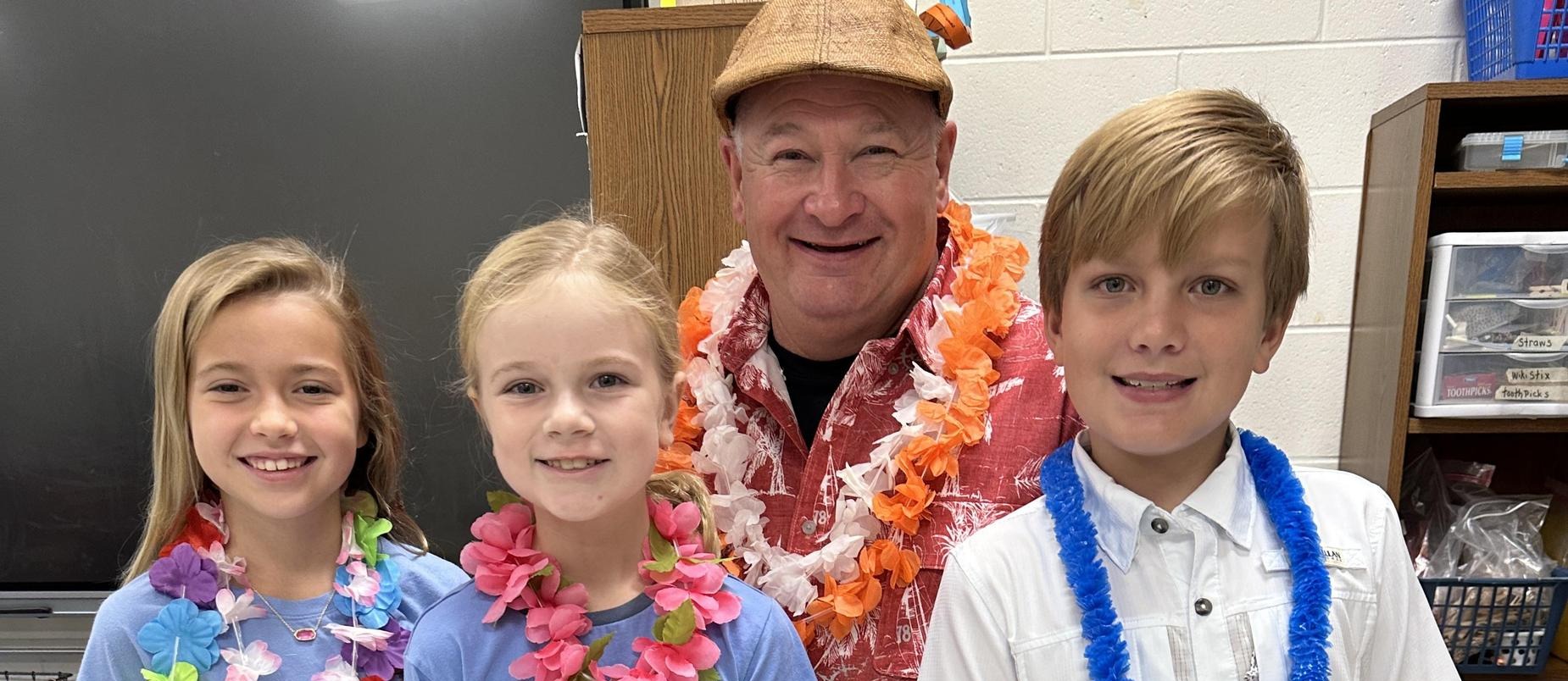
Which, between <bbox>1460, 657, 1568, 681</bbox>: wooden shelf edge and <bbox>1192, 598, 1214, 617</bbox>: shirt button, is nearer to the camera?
<bbox>1192, 598, 1214, 617</bbox>: shirt button

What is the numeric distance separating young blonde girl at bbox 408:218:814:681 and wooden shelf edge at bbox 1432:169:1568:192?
1588 millimetres

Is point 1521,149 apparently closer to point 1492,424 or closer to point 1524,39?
point 1524,39

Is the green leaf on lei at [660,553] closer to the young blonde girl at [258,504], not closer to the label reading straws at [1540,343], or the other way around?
the young blonde girl at [258,504]

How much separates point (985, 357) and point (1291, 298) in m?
0.44

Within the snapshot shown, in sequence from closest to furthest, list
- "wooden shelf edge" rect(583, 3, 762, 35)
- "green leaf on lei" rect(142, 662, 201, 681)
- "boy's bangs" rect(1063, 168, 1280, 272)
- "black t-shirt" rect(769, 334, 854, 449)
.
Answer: "boy's bangs" rect(1063, 168, 1280, 272), "green leaf on lei" rect(142, 662, 201, 681), "black t-shirt" rect(769, 334, 854, 449), "wooden shelf edge" rect(583, 3, 762, 35)

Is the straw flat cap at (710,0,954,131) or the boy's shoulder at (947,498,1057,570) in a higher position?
the straw flat cap at (710,0,954,131)

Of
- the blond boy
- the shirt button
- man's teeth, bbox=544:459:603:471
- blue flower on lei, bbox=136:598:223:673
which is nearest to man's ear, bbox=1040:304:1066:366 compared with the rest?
the blond boy

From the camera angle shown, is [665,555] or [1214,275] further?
[665,555]

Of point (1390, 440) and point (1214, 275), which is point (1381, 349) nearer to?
point (1390, 440)

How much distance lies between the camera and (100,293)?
7.46ft

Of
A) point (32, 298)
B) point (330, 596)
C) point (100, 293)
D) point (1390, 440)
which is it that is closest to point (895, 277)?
point (330, 596)

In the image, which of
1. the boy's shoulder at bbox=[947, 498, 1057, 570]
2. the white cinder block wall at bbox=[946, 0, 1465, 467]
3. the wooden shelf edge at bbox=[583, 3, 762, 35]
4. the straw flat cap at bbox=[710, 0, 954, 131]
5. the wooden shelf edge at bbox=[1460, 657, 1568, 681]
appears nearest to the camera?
Result: the boy's shoulder at bbox=[947, 498, 1057, 570]

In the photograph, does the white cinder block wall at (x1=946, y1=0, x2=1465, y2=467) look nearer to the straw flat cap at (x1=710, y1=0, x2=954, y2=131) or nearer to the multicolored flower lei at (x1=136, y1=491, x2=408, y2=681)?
the straw flat cap at (x1=710, y1=0, x2=954, y2=131)

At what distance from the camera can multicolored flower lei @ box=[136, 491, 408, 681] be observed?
1.20 metres
